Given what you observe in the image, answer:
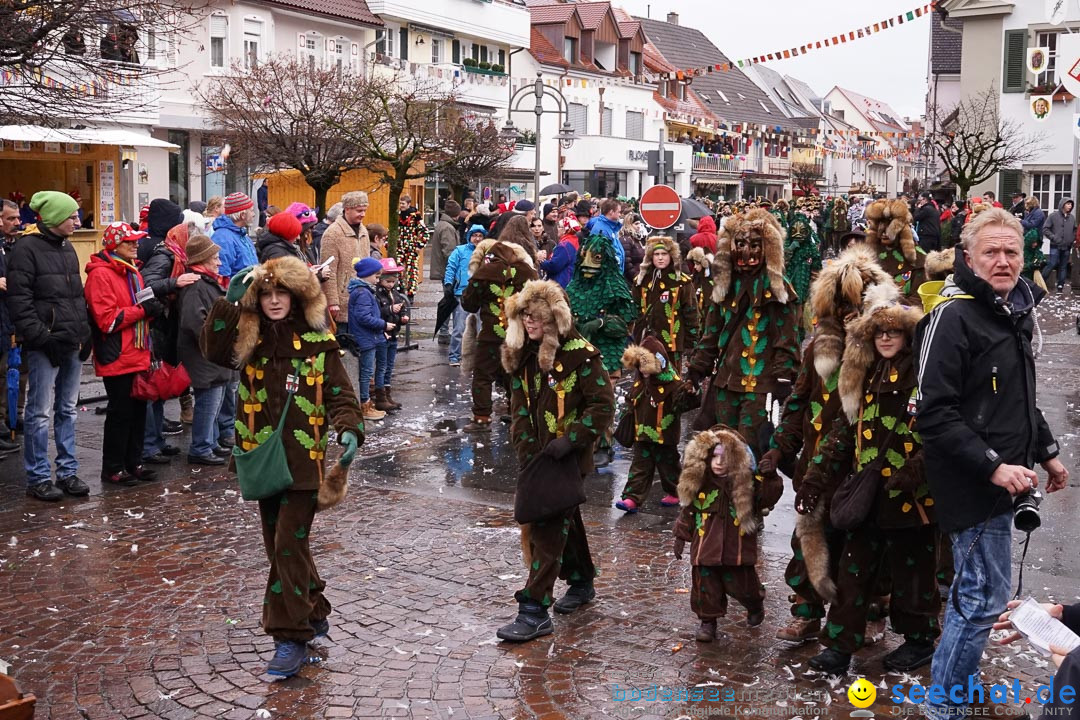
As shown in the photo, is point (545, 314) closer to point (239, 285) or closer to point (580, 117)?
point (239, 285)

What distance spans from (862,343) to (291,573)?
2.83m

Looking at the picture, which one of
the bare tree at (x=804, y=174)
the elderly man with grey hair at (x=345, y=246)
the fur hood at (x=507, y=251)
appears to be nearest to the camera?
the fur hood at (x=507, y=251)

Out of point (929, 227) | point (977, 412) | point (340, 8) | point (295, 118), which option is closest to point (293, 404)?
point (977, 412)

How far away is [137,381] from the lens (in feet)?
31.1

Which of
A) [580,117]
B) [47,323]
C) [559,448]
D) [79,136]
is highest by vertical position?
[580,117]

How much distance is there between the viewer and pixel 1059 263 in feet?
90.8

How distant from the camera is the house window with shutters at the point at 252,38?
3219cm

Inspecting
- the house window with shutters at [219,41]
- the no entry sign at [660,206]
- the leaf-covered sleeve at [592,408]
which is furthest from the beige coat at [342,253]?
the house window with shutters at [219,41]

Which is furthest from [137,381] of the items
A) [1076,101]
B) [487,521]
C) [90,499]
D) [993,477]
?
[1076,101]

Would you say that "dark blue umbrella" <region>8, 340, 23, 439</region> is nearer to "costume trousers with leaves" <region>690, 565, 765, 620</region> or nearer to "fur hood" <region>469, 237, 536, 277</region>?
"fur hood" <region>469, 237, 536, 277</region>

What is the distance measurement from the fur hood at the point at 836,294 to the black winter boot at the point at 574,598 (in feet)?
6.05

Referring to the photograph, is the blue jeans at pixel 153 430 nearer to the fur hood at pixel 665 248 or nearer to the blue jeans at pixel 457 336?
the fur hood at pixel 665 248

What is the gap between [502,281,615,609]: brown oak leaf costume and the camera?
20.6 feet

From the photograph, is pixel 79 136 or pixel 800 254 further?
pixel 79 136
